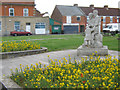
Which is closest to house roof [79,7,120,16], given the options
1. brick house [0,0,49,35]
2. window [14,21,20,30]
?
brick house [0,0,49,35]

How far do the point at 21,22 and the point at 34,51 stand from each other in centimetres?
3339

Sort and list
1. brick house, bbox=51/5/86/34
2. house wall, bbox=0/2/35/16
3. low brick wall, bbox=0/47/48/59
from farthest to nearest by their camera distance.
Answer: brick house, bbox=51/5/86/34
house wall, bbox=0/2/35/16
low brick wall, bbox=0/47/48/59

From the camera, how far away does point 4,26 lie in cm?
4219

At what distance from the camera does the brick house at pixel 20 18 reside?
140ft

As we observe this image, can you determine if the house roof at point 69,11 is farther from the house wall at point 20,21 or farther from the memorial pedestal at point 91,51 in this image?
the memorial pedestal at point 91,51

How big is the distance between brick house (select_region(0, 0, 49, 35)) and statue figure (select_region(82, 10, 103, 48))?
111 ft

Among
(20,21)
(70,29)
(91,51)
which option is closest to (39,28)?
(20,21)

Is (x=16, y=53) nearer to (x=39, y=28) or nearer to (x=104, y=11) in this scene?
(x=39, y=28)

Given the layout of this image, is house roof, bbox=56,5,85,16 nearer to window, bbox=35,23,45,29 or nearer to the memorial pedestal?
window, bbox=35,23,45,29

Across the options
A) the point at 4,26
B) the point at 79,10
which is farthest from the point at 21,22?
the point at 79,10

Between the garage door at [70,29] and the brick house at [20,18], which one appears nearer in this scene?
the brick house at [20,18]

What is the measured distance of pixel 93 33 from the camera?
36.4 feet

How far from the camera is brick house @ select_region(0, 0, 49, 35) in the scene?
4256cm

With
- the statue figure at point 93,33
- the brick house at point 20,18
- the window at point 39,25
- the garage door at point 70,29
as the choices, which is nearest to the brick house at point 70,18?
the garage door at point 70,29
